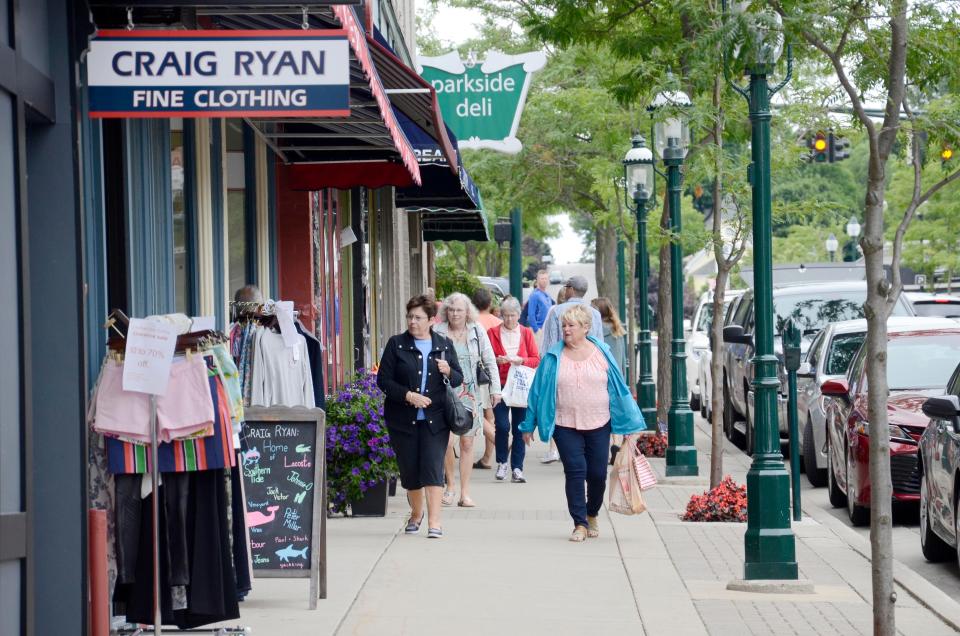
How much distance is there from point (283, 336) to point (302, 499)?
41.6 inches

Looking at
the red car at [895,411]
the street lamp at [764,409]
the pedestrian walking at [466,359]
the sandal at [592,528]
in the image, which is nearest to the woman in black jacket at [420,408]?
the sandal at [592,528]

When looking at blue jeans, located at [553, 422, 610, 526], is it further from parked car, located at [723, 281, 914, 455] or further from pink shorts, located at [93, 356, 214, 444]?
parked car, located at [723, 281, 914, 455]

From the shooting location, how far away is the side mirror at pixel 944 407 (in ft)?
30.0

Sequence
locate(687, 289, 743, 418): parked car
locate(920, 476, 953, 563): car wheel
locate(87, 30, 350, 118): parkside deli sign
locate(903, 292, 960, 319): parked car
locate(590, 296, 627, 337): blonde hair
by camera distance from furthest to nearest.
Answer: locate(687, 289, 743, 418): parked car
locate(903, 292, 960, 319): parked car
locate(590, 296, 627, 337): blonde hair
locate(920, 476, 953, 563): car wheel
locate(87, 30, 350, 118): parkside deli sign

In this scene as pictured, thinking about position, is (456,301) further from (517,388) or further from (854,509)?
(854,509)

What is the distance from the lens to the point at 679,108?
1374 cm

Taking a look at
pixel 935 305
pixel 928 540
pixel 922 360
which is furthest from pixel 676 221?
pixel 928 540

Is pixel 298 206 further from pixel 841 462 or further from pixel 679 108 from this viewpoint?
pixel 841 462

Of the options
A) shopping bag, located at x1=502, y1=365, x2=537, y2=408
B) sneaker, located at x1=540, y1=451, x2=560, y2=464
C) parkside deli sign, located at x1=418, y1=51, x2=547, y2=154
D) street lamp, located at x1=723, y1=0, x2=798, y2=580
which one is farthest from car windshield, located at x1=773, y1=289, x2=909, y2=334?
street lamp, located at x1=723, y1=0, x2=798, y2=580

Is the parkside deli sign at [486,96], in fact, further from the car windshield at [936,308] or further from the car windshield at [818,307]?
the car windshield at [936,308]

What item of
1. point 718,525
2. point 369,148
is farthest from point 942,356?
point 369,148

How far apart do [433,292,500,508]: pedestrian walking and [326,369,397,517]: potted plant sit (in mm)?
966

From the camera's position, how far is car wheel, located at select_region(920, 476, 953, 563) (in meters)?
10.2

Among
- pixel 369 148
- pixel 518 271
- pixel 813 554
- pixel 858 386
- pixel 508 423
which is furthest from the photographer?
pixel 518 271
